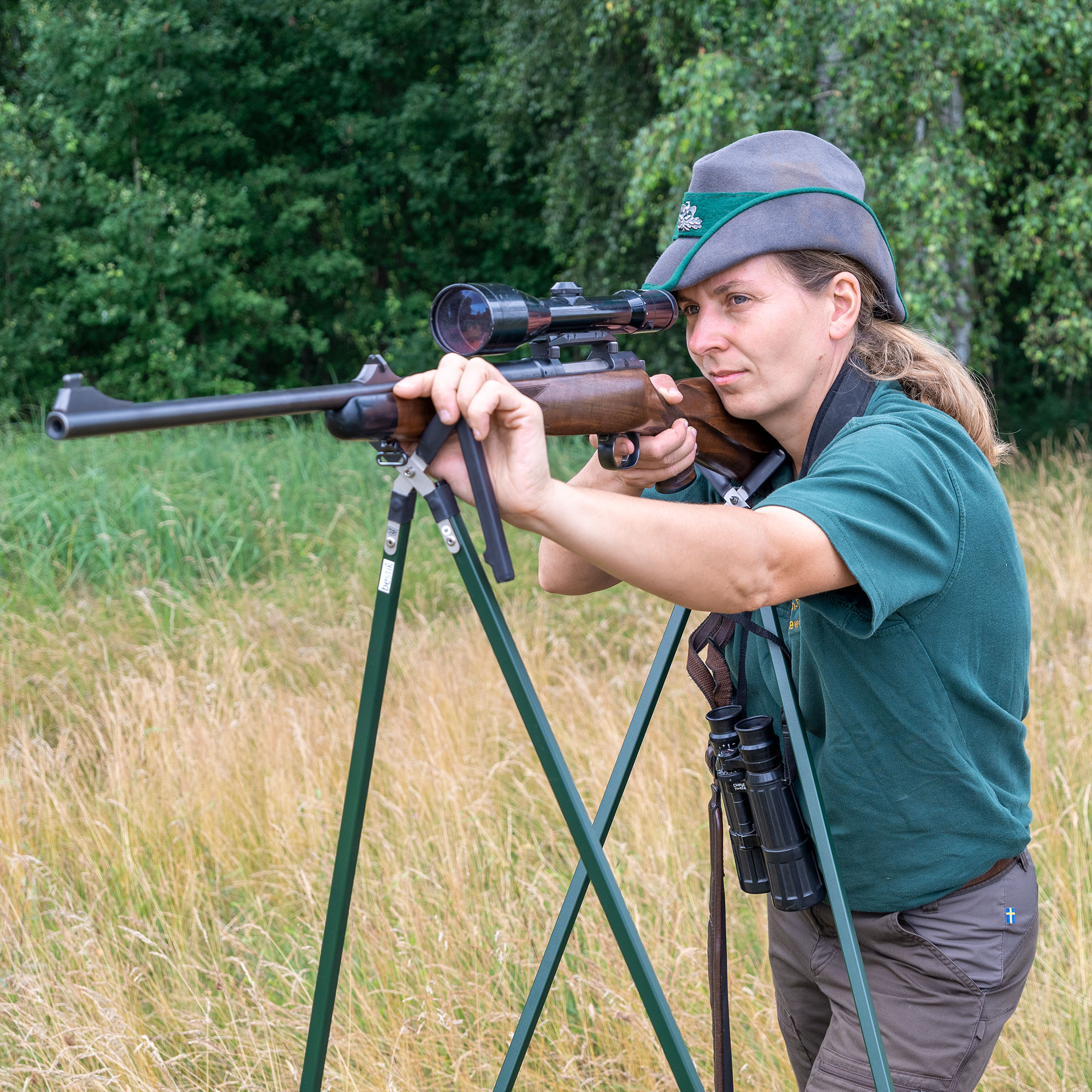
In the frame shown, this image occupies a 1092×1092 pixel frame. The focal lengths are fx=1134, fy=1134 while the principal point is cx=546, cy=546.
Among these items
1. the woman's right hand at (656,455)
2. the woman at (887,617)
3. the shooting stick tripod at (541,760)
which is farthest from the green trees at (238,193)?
the shooting stick tripod at (541,760)

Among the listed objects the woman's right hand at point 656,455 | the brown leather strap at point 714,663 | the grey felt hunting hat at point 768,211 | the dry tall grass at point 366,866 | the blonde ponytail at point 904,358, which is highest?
the grey felt hunting hat at point 768,211

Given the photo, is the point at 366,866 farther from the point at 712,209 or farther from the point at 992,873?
the point at 712,209

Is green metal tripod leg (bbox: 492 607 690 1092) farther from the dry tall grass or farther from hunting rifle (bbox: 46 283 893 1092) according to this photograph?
the dry tall grass

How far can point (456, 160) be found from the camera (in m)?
17.4

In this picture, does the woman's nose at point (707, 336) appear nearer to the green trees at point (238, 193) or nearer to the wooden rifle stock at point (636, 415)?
the wooden rifle stock at point (636, 415)

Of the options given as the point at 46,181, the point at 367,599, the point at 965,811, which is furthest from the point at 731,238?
the point at 46,181

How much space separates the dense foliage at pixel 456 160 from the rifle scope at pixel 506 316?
5942mm

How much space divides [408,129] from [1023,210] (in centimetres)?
1017

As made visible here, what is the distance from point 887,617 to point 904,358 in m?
0.52

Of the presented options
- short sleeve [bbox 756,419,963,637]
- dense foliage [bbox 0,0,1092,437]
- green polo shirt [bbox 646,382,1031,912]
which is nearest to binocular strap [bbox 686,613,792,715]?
green polo shirt [bbox 646,382,1031,912]

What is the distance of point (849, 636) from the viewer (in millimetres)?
1787

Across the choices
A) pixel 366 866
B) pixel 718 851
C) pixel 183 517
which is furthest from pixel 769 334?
pixel 183 517

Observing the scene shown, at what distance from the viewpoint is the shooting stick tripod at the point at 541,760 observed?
148 cm

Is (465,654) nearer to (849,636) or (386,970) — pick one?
(386,970)
